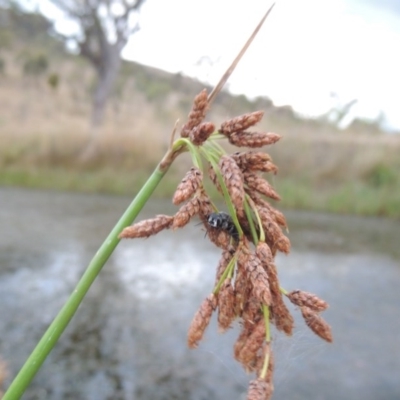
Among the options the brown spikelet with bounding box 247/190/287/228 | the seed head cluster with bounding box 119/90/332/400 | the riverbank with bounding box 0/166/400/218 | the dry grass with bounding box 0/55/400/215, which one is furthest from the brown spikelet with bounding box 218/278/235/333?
the riverbank with bounding box 0/166/400/218

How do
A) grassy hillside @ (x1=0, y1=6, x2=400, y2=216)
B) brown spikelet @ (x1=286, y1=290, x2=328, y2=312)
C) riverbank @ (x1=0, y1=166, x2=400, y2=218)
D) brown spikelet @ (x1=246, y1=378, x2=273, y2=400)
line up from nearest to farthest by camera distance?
1. brown spikelet @ (x1=246, y1=378, x2=273, y2=400)
2. brown spikelet @ (x1=286, y1=290, x2=328, y2=312)
3. riverbank @ (x1=0, y1=166, x2=400, y2=218)
4. grassy hillside @ (x1=0, y1=6, x2=400, y2=216)

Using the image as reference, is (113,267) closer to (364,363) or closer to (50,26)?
(364,363)

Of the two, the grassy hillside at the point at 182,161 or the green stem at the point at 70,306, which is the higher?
the green stem at the point at 70,306

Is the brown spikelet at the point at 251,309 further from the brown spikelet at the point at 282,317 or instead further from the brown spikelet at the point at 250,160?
the brown spikelet at the point at 250,160

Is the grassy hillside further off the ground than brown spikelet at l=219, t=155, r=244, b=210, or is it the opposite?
brown spikelet at l=219, t=155, r=244, b=210

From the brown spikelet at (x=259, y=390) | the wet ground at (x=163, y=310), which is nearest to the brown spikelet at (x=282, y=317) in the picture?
the brown spikelet at (x=259, y=390)

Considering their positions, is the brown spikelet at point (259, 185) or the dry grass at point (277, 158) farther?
the dry grass at point (277, 158)

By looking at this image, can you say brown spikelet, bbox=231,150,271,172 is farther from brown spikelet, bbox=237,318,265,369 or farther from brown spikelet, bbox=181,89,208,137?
brown spikelet, bbox=237,318,265,369


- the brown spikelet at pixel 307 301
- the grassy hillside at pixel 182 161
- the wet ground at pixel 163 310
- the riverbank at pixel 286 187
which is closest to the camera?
the brown spikelet at pixel 307 301
